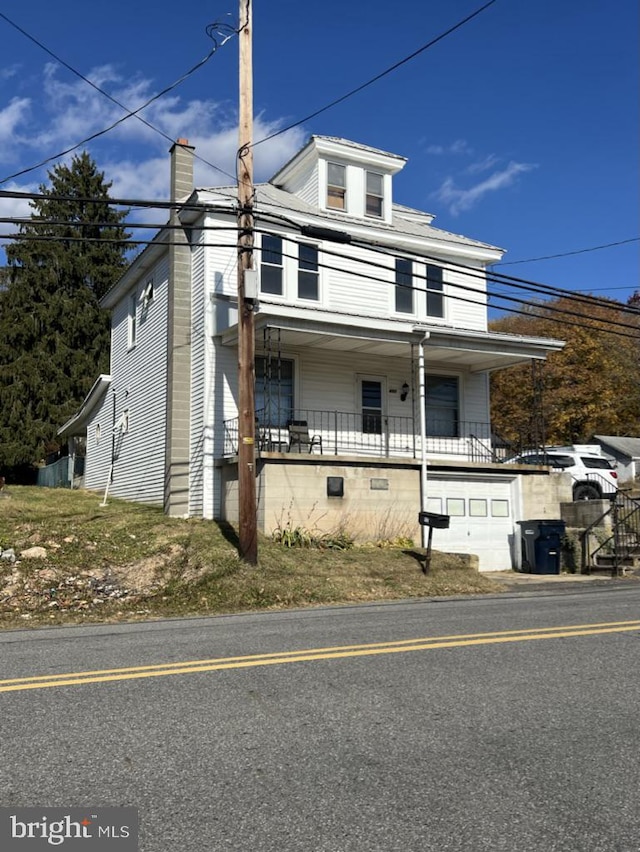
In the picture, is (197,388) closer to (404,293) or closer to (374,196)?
(404,293)

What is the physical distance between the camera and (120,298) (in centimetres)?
2541

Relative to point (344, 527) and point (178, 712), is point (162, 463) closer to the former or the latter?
point (344, 527)

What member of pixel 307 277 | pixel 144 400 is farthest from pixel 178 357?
pixel 307 277

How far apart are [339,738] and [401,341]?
1468cm

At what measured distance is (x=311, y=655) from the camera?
712 cm

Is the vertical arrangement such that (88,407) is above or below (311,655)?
above

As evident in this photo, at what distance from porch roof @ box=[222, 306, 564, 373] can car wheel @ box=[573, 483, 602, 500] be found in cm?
492

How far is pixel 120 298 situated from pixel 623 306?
52.1 ft

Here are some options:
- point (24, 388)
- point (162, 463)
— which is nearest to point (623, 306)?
point (162, 463)

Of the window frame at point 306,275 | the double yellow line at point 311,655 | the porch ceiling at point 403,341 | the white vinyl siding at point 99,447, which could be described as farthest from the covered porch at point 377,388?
the double yellow line at point 311,655

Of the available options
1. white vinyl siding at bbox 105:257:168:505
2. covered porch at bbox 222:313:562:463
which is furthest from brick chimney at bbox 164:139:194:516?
covered porch at bbox 222:313:562:463

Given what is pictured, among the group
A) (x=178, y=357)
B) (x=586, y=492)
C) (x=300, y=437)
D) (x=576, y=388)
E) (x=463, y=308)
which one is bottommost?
(x=586, y=492)

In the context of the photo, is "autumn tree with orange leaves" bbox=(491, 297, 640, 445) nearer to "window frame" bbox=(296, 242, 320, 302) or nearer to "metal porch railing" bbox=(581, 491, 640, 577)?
"metal porch railing" bbox=(581, 491, 640, 577)

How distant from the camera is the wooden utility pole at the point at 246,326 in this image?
532 inches
